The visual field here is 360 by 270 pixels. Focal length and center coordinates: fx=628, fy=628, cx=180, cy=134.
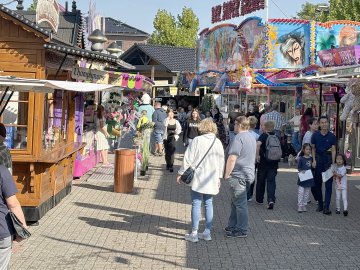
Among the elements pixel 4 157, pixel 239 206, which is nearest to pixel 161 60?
pixel 239 206

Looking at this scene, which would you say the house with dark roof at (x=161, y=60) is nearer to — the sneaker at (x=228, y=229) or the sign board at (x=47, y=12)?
the sign board at (x=47, y=12)

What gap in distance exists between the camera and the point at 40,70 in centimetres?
890

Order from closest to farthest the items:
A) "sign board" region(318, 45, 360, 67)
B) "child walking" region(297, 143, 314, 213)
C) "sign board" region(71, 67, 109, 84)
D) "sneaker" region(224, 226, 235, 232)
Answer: "sneaker" region(224, 226, 235, 232) < "child walking" region(297, 143, 314, 213) < "sign board" region(71, 67, 109, 84) < "sign board" region(318, 45, 360, 67)

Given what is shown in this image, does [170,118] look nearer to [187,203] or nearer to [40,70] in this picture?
[187,203]

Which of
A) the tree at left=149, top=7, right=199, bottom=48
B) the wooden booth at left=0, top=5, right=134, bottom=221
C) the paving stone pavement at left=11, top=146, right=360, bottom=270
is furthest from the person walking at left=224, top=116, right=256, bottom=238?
the tree at left=149, top=7, right=199, bottom=48

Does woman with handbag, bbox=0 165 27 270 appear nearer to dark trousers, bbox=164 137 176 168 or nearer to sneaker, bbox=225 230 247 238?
sneaker, bbox=225 230 247 238

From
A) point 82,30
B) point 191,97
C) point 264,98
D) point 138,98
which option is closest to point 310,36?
point 264,98

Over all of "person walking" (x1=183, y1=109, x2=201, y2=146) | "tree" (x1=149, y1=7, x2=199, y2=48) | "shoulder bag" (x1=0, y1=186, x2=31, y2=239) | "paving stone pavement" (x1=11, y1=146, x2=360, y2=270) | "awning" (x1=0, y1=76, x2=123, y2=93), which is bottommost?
"paving stone pavement" (x1=11, y1=146, x2=360, y2=270)

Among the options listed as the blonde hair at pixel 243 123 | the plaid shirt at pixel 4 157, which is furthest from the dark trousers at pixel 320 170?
the plaid shirt at pixel 4 157

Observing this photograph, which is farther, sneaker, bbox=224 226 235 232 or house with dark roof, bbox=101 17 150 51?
house with dark roof, bbox=101 17 150 51

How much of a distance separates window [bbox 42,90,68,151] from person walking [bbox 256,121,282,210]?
346cm

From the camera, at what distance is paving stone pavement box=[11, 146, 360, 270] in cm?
723

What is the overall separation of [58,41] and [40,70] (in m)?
0.92

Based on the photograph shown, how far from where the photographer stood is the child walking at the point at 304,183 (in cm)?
1052
